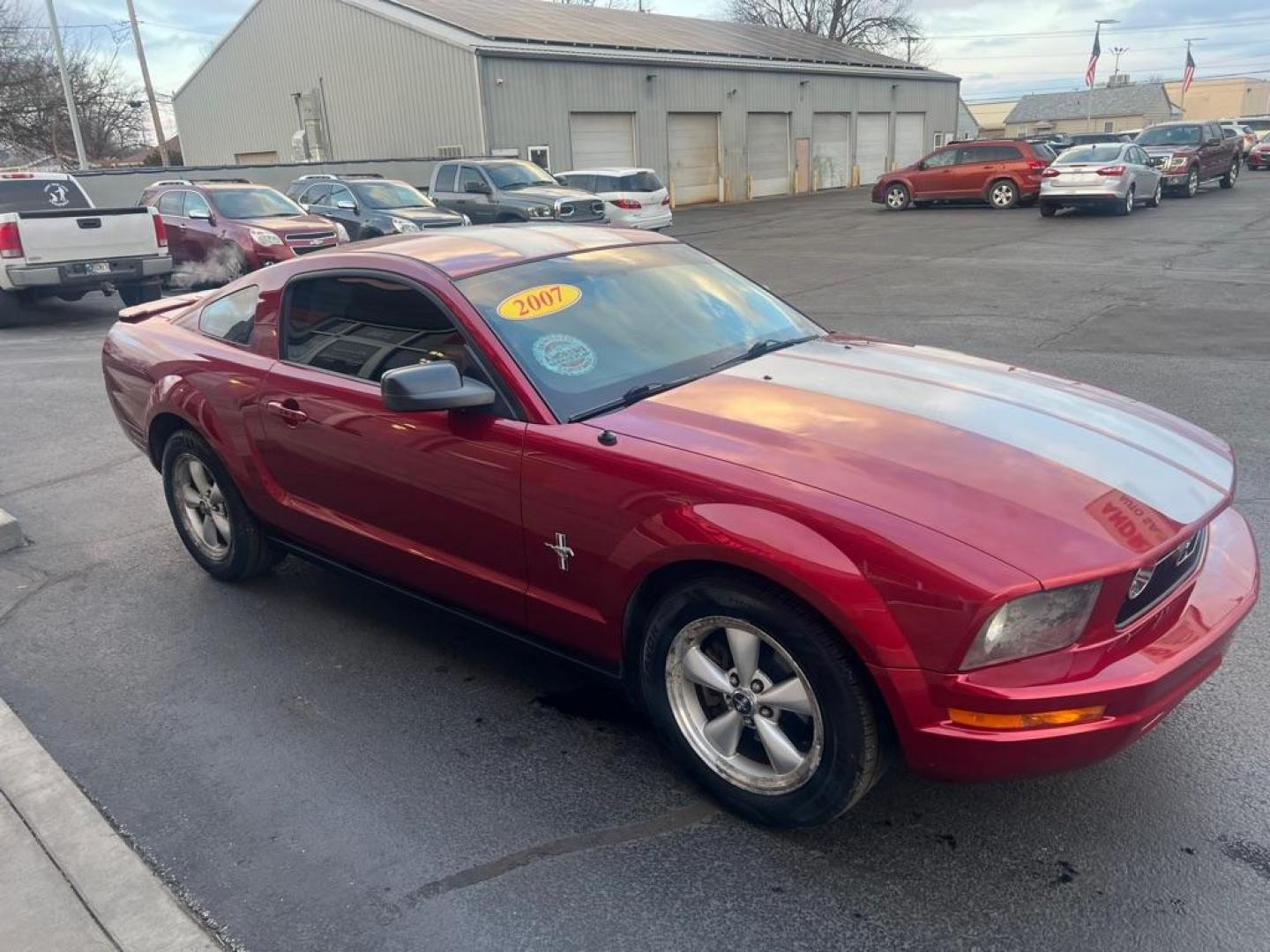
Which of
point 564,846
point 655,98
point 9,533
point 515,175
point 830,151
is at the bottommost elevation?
point 564,846

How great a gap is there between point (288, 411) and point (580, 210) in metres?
15.3

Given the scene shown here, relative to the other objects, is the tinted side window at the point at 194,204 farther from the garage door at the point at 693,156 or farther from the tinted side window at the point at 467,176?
the garage door at the point at 693,156

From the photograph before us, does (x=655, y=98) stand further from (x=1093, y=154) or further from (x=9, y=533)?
(x=9, y=533)

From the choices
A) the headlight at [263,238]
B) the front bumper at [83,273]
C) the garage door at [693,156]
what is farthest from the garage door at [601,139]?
the front bumper at [83,273]

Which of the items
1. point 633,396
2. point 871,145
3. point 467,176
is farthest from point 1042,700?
point 871,145

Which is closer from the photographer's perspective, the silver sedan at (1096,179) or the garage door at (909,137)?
the silver sedan at (1096,179)

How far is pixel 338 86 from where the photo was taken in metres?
30.4

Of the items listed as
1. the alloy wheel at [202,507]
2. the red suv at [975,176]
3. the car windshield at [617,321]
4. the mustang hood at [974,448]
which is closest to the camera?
the mustang hood at [974,448]

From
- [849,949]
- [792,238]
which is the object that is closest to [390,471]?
[849,949]

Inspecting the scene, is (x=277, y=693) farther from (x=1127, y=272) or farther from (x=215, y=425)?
(x=1127, y=272)

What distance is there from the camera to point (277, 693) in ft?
12.4

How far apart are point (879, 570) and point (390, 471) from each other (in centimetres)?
192

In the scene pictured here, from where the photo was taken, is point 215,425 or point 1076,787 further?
point 215,425

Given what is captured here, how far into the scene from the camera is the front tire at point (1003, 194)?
25.1 meters
